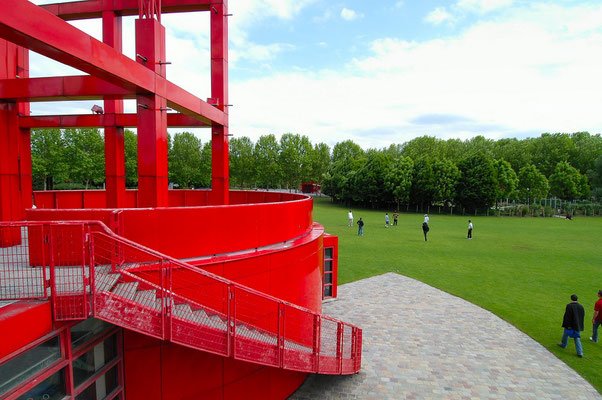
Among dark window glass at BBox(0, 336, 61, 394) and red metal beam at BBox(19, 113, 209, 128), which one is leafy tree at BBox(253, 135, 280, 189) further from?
dark window glass at BBox(0, 336, 61, 394)

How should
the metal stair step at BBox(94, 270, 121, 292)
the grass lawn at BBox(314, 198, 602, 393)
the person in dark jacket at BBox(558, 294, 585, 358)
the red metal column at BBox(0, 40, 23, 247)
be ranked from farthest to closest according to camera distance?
the grass lawn at BBox(314, 198, 602, 393) → the person in dark jacket at BBox(558, 294, 585, 358) → the red metal column at BBox(0, 40, 23, 247) → the metal stair step at BBox(94, 270, 121, 292)

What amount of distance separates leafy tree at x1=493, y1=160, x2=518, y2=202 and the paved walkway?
46551 millimetres

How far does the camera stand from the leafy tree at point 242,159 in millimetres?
78250

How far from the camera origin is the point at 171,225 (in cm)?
632

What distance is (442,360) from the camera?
10.2m

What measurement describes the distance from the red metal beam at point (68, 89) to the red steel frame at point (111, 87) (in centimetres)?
2

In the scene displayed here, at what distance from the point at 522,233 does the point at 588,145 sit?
2535 inches

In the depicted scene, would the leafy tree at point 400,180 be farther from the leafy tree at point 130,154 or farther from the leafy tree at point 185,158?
the leafy tree at point 130,154

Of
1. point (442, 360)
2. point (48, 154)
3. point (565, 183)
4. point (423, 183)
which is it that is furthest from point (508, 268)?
point (565, 183)

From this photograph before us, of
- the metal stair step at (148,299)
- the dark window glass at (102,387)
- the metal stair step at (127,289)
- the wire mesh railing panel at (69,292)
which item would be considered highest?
the wire mesh railing panel at (69,292)

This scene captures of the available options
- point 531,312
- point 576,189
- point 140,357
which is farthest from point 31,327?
point 576,189

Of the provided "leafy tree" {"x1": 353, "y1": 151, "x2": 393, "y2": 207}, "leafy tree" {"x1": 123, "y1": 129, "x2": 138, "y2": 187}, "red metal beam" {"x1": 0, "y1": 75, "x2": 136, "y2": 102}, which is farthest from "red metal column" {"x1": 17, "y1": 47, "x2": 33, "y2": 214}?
"leafy tree" {"x1": 353, "y1": 151, "x2": 393, "y2": 207}

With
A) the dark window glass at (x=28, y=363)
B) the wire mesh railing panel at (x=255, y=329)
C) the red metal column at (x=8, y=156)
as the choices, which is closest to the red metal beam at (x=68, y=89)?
the red metal column at (x=8, y=156)

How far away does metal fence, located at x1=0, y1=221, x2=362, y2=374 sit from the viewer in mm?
4223
